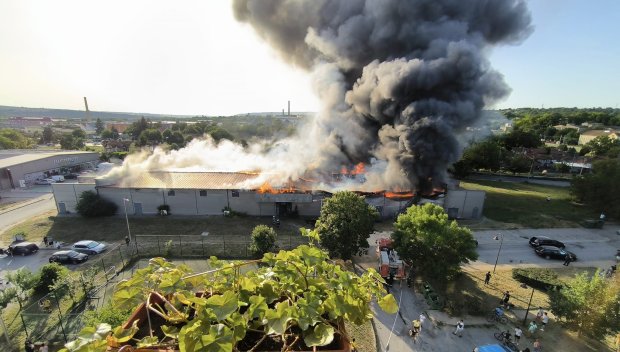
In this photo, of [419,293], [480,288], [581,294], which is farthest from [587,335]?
[419,293]

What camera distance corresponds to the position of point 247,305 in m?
3.02

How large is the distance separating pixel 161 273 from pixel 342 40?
3713 centimetres

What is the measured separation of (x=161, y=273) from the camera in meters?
3.21

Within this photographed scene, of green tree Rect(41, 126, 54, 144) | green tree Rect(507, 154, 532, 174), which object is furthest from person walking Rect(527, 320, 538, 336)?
green tree Rect(41, 126, 54, 144)

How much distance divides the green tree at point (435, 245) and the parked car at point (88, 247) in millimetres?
19291

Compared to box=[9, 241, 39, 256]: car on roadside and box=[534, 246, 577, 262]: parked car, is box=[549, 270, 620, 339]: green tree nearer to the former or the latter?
box=[534, 246, 577, 262]: parked car

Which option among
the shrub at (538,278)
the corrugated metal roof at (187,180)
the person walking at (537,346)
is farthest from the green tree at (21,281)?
the shrub at (538,278)

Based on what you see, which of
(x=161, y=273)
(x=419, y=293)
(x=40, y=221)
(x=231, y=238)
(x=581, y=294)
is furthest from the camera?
(x=40, y=221)

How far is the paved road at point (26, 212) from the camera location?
24984 mm

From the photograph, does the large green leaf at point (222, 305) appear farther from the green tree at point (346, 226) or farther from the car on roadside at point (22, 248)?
the car on roadside at point (22, 248)

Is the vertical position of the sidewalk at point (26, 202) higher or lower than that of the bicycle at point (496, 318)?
higher

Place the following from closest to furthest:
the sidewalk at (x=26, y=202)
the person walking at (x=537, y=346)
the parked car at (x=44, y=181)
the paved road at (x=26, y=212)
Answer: the person walking at (x=537, y=346)
the paved road at (x=26, y=212)
the sidewalk at (x=26, y=202)
the parked car at (x=44, y=181)

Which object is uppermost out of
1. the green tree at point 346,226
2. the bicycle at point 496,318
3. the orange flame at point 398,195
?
the green tree at point 346,226

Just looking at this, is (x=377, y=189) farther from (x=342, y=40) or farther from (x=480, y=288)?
Answer: (x=342, y=40)
